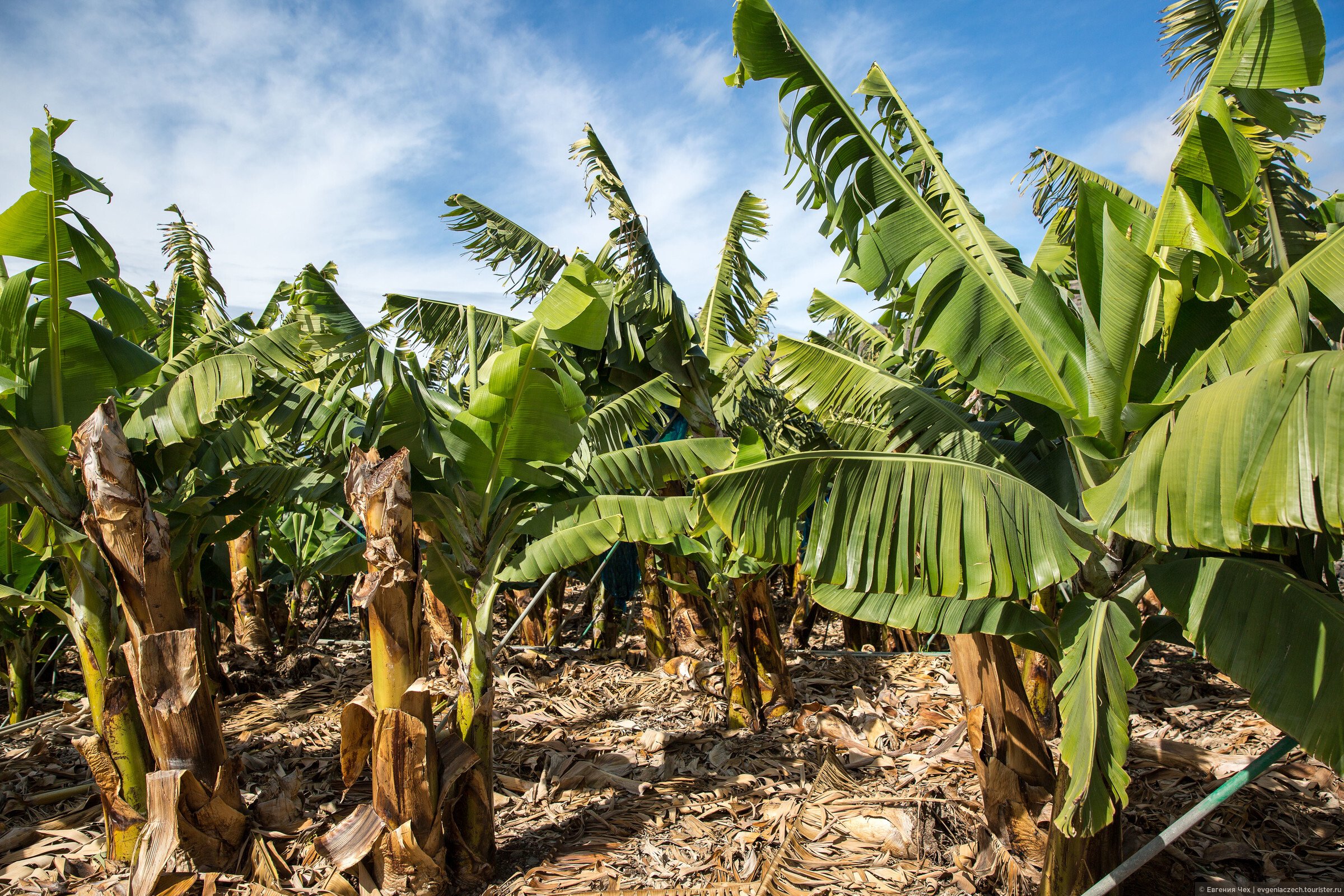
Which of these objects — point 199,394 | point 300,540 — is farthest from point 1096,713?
point 300,540

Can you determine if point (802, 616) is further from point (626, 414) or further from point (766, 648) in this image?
point (626, 414)

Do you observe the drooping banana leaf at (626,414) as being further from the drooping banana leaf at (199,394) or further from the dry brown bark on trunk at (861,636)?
the dry brown bark on trunk at (861,636)

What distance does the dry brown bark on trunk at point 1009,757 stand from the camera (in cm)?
369

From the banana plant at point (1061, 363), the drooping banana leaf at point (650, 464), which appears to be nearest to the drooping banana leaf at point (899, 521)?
the banana plant at point (1061, 363)

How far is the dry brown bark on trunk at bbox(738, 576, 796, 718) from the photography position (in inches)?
238

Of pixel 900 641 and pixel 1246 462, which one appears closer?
pixel 1246 462

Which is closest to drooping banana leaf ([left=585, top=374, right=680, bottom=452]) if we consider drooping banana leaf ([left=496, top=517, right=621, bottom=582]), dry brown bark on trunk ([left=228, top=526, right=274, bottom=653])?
drooping banana leaf ([left=496, top=517, right=621, bottom=582])

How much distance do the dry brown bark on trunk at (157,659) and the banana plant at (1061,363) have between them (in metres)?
2.98

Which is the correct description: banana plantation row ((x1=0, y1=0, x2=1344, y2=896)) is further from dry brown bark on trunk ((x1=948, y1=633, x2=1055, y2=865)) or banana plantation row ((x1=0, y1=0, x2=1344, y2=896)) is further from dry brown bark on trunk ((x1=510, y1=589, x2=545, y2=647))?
dry brown bark on trunk ((x1=510, y1=589, x2=545, y2=647))

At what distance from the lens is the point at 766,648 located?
20.2ft

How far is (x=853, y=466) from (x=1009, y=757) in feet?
6.81

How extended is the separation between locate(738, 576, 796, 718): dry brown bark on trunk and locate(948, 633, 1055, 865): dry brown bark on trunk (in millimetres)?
2360

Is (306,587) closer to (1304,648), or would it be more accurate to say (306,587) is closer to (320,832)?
(320,832)

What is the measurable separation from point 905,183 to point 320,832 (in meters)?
5.03
